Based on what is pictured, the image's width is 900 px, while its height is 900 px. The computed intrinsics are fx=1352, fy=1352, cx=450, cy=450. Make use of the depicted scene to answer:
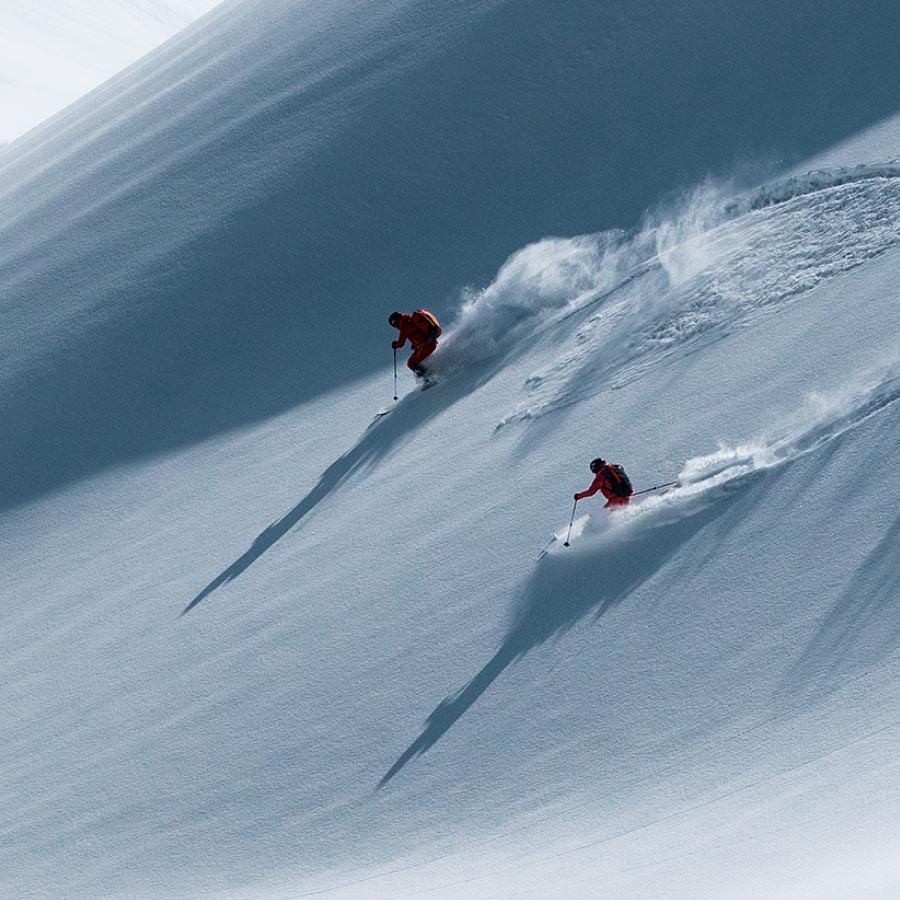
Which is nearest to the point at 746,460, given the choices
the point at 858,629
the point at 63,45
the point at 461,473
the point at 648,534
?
the point at 648,534

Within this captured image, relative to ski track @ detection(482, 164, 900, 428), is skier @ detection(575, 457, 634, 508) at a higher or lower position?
lower

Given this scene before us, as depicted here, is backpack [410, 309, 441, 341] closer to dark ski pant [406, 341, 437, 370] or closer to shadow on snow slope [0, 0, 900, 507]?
dark ski pant [406, 341, 437, 370]

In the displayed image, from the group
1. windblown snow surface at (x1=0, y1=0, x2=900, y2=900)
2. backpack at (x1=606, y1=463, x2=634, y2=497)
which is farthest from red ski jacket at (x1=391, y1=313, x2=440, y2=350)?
backpack at (x1=606, y1=463, x2=634, y2=497)

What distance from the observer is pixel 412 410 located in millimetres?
15805

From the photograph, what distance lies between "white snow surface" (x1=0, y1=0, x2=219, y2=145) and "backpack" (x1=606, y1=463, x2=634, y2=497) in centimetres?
3212

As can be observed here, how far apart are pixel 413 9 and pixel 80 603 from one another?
12359 millimetres

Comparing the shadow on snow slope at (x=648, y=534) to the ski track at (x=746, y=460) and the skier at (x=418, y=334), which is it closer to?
the ski track at (x=746, y=460)

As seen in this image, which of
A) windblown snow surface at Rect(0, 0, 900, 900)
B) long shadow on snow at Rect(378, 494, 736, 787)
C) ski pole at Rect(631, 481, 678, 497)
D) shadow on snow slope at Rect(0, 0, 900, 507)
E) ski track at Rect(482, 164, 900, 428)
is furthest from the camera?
shadow on snow slope at Rect(0, 0, 900, 507)

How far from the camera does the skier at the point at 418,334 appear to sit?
51.8 feet

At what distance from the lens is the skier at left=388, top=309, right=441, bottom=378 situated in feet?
51.8

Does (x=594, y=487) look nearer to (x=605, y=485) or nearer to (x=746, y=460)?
(x=605, y=485)

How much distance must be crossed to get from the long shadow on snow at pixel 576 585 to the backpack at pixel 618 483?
0.32 m

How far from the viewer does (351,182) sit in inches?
795

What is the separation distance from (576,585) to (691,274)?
5062 mm
